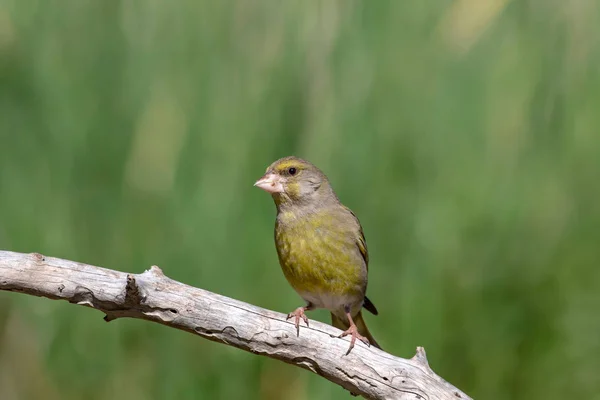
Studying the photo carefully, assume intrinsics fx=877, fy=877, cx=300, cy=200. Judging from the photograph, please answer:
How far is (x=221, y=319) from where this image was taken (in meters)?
2.56

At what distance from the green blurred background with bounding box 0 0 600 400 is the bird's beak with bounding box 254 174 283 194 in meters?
0.23

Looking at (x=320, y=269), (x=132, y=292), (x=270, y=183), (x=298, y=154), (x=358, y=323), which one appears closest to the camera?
(x=132, y=292)

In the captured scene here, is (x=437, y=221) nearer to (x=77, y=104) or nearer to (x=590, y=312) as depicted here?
(x=590, y=312)

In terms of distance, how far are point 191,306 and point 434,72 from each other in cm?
166

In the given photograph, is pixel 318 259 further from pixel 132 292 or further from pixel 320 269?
pixel 132 292

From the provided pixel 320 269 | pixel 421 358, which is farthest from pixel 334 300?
pixel 421 358

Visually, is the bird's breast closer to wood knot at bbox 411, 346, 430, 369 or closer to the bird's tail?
the bird's tail

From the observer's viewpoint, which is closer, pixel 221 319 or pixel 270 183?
pixel 221 319

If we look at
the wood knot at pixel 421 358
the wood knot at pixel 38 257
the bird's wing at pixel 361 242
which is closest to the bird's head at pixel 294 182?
the bird's wing at pixel 361 242

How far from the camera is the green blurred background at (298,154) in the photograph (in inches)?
132

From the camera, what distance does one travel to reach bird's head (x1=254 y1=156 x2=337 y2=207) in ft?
10.5

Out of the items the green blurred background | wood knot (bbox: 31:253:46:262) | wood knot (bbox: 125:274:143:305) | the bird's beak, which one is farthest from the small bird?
wood knot (bbox: 31:253:46:262)

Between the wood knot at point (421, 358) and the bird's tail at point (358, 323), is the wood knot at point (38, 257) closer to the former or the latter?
the wood knot at point (421, 358)

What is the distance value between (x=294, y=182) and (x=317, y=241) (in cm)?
26
